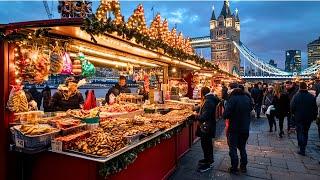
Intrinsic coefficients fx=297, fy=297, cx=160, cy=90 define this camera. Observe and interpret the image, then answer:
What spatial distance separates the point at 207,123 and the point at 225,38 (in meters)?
113

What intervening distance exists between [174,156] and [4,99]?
345cm

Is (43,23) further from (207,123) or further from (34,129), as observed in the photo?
(207,123)

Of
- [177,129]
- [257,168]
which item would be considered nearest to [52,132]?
[177,129]

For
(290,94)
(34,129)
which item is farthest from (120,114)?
(290,94)

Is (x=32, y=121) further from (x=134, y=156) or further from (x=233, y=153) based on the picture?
(x=233, y=153)

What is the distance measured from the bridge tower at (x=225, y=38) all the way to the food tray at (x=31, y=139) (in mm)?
96358

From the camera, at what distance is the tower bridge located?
8506cm

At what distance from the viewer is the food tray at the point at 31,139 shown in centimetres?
349

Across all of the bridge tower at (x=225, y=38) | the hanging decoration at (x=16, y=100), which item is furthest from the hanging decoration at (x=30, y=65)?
the bridge tower at (x=225, y=38)

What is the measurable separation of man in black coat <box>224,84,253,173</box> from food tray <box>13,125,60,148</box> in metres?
3.49

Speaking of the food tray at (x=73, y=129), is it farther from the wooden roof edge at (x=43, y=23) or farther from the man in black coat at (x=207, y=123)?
the man in black coat at (x=207, y=123)

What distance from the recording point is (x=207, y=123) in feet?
19.1

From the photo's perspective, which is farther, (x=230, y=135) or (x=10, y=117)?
(x=230, y=135)

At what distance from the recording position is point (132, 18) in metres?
7.45
